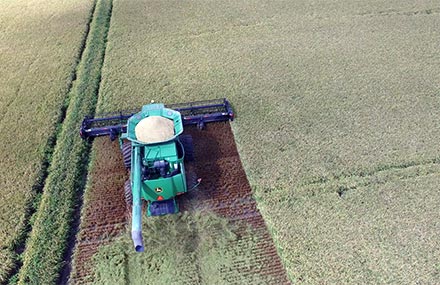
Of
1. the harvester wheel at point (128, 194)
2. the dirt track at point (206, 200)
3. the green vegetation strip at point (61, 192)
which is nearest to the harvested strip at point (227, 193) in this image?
the dirt track at point (206, 200)

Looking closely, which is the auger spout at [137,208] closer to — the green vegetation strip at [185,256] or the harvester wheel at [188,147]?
the green vegetation strip at [185,256]

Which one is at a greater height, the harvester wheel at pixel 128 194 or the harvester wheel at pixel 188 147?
the harvester wheel at pixel 188 147

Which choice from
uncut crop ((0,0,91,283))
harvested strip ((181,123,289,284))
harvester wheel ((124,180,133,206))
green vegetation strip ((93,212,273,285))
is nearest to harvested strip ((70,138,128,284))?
harvester wheel ((124,180,133,206))

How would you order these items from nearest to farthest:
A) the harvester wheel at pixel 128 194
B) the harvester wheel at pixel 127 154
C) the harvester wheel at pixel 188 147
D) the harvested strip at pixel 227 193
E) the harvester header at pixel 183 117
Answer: the harvested strip at pixel 227 193 → the harvester wheel at pixel 128 194 → the harvester wheel at pixel 127 154 → the harvester wheel at pixel 188 147 → the harvester header at pixel 183 117

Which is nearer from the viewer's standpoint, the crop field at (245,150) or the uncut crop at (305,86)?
the crop field at (245,150)

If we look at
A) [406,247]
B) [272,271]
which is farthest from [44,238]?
[406,247]

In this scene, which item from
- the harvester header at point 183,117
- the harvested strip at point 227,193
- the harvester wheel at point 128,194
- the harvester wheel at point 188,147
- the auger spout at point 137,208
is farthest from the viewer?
the harvester header at point 183,117

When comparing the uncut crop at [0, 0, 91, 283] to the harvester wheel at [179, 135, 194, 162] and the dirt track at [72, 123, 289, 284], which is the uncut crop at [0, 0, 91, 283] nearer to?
the dirt track at [72, 123, 289, 284]
